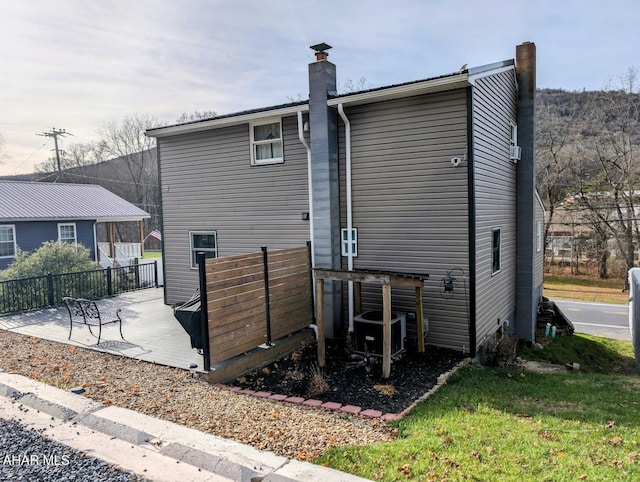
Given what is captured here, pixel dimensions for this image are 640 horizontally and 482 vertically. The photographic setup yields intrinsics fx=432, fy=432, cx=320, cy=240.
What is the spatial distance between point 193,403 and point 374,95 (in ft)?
19.7

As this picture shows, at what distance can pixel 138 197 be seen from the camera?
41188mm

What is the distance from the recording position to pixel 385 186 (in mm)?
8469

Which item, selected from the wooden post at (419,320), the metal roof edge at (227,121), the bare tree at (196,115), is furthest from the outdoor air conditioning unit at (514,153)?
the bare tree at (196,115)

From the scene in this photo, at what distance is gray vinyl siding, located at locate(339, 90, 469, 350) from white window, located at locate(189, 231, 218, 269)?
3771 millimetres

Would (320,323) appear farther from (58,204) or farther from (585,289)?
(585,289)

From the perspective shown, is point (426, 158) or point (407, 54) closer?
point (426, 158)

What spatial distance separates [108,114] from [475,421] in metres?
43.4

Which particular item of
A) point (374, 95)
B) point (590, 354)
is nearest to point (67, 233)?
point (374, 95)

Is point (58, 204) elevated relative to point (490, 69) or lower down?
lower down

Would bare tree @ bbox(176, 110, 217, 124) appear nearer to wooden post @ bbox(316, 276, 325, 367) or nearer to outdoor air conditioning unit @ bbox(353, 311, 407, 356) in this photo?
wooden post @ bbox(316, 276, 325, 367)

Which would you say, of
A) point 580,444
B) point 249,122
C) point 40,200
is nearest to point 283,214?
point 249,122

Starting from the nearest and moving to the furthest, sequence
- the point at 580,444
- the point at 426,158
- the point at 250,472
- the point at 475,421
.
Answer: the point at 250,472 → the point at 580,444 → the point at 475,421 → the point at 426,158

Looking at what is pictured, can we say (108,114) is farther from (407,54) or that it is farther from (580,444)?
(580,444)

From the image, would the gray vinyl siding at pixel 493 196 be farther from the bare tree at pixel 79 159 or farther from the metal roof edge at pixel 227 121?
the bare tree at pixel 79 159
